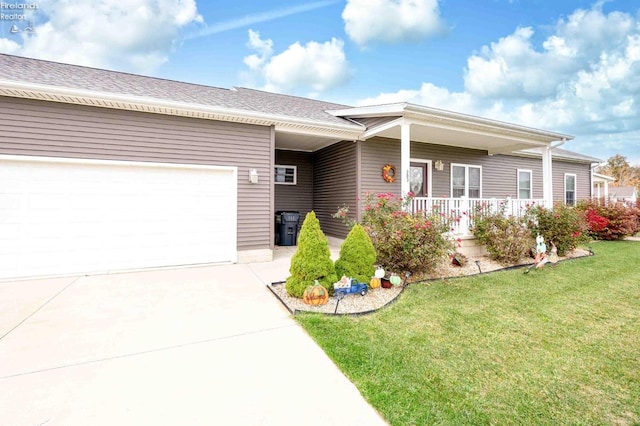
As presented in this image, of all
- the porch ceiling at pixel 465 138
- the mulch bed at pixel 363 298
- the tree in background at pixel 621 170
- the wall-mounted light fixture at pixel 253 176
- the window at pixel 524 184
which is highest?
the tree in background at pixel 621 170

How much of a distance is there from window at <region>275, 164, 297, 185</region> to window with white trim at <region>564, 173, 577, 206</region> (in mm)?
12373

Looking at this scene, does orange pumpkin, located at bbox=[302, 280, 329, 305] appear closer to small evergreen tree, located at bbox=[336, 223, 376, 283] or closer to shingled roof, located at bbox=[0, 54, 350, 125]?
small evergreen tree, located at bbox=[336, 223, 376, 283]

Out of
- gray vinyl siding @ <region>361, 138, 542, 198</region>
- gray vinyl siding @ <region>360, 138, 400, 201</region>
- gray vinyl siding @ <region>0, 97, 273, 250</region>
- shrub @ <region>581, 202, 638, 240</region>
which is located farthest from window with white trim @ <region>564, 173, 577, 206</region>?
gray vinyl siding @ <region>0, 97, 273, 250</region>

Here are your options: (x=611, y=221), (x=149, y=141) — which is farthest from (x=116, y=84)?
(x=611, y=221)

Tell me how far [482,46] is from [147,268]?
1401cm

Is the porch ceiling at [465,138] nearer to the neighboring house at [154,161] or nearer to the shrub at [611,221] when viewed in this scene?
the neighboring house at [154,161]

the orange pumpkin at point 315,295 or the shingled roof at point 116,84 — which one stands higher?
the shingled roof at point 116,84

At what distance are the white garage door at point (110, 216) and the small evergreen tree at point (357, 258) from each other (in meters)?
2.88

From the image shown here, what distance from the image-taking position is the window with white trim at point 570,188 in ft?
41.3

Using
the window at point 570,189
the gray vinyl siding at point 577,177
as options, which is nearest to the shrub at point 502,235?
the gray vinyl siding at point 577,177

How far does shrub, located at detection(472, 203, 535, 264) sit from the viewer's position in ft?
19.9

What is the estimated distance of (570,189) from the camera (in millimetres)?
12812

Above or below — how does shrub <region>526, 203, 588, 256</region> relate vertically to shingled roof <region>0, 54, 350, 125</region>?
below

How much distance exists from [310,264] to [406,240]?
1887 mm
